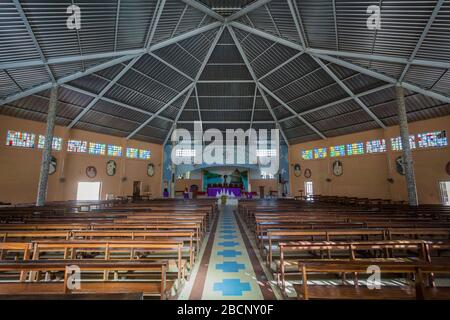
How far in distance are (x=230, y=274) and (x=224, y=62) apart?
14.6m

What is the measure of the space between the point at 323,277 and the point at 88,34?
1235 cm

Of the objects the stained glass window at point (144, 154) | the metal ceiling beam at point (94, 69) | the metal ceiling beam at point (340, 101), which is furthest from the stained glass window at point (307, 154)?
the stained glass window at point (144, 154)

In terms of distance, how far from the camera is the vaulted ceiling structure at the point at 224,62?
8.30m

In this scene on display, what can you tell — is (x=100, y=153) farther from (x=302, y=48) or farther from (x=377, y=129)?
(x=377, y=129)

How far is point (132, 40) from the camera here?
10.7m

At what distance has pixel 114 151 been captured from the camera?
59.2 feet

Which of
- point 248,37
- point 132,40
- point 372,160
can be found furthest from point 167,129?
point 372,160

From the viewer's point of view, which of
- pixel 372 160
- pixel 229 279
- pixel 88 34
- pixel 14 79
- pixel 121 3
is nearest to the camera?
pixel 229 279

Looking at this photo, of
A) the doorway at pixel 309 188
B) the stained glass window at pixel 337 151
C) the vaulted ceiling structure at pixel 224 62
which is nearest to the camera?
the vaulted ceiling structure at pixel 224 62

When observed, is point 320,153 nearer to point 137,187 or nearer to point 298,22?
point 298,22

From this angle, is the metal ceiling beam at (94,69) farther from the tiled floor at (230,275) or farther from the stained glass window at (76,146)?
the tiled floor at (230,275)

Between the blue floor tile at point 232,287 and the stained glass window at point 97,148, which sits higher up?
the stained glass window at point 97,148

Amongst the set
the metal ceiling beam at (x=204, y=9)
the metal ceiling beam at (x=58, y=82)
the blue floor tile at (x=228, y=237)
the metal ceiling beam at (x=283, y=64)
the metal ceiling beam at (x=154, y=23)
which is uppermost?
the metal ceiling beam at (x=204, y=9)

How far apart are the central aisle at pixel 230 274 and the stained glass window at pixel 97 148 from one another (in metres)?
15.4
